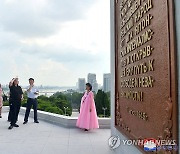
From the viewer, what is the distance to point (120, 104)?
390 cm

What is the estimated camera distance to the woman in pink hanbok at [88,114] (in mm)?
6934

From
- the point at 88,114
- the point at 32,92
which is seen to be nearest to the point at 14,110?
the point at 32,92

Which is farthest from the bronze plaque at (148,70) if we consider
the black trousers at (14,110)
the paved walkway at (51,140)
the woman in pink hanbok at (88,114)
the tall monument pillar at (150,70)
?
the black trousers at (14,110)

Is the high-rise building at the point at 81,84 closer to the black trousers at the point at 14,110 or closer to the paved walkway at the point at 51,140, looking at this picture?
the black trousers at the point at 14,110

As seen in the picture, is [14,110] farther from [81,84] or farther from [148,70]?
[81,84]

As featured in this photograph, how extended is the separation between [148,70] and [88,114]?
15.3 ft

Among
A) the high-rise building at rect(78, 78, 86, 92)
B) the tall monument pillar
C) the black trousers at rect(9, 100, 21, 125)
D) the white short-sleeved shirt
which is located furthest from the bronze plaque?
the high-rise building at rect(78, 78, 86, 92)

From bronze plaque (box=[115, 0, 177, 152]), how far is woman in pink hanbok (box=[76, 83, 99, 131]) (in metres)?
3.23

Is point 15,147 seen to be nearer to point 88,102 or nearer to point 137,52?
point 88,102

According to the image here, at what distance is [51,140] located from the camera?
19.5 feet

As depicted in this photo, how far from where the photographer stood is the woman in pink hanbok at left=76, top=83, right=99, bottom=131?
6.93m

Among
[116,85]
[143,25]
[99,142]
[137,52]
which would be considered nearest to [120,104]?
[116,85]

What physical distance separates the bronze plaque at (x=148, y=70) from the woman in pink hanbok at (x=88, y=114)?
10.6 feet

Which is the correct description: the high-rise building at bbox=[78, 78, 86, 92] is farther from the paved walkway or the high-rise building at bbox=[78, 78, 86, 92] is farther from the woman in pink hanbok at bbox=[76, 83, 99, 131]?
the paved walkway
